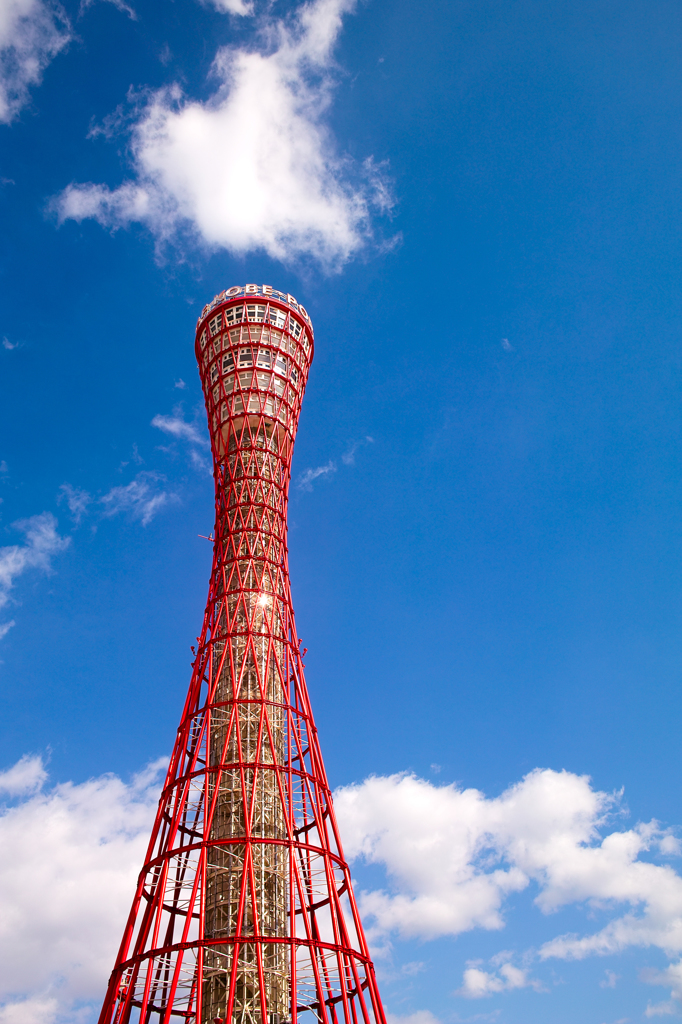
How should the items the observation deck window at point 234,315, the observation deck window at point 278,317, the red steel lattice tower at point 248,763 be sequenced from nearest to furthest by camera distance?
1. the red steel lattice tower at point 248,763
2. the observation deck window at point 234,315
3. the observation deck window at point 278,317

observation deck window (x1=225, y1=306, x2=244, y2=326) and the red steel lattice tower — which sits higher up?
observation deck window (x1=225, y1=306, x2=244, y2=326)

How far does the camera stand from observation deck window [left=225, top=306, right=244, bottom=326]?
54812mm

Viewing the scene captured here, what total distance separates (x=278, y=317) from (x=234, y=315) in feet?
10.5

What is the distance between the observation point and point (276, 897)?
38875 mm

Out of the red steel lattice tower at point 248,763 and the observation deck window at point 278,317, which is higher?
the observation deck window at point 278,317

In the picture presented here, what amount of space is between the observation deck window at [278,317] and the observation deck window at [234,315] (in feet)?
7.14

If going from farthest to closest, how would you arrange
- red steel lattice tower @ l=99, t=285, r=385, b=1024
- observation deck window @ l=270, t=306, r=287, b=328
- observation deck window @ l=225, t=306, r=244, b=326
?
observation deck window @ l=270, t=306, r=287, b=328 < observation deck window @ l=225, t=306, r=244, b=326 < red steel lattice tower @ l=99, t=285, r=385, b=1024

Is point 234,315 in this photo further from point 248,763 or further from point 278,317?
point 248,763

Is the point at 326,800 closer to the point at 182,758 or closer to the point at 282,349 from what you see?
the point at 182,758

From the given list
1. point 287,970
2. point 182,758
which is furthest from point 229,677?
point 287,970

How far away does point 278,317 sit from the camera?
182ft

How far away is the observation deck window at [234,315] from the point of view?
180 feet

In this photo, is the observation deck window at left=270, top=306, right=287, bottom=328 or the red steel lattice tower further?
the observation deck window at left=270, top=306, right=287, bottom=328

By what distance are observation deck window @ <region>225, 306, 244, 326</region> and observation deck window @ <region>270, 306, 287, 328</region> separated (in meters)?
2.18
